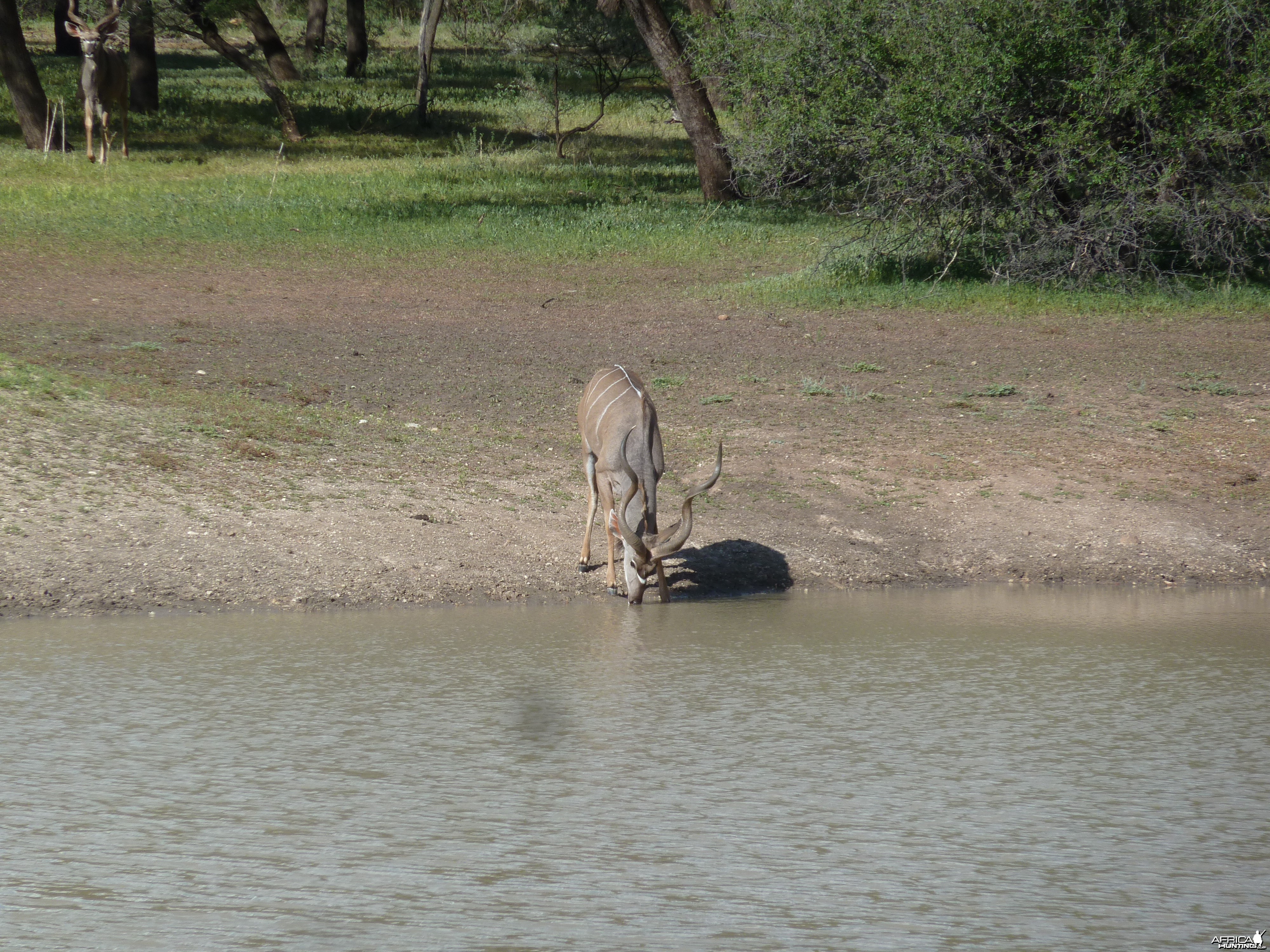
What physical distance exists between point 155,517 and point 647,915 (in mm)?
5674

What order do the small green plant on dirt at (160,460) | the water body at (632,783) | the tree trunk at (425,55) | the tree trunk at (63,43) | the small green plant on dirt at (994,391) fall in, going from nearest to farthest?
the water body at (632,783), the small green plant on dirt at (160,460), the small green plant on dirt at (994,391), the tree trunk at (425,55), the tree trunk at (63,43)

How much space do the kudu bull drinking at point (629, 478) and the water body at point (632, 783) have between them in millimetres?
488

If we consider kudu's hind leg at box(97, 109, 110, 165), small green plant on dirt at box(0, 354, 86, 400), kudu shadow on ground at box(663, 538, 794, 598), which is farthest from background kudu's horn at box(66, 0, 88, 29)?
kudu shadow on ground at box(663, 538, 794, 598)

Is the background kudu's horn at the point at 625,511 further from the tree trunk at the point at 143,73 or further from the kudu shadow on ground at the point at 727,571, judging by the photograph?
the tree trunk at the point at 143,73

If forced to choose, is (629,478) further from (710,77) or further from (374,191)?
(374,191)

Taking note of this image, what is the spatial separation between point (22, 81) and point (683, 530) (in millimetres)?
20415

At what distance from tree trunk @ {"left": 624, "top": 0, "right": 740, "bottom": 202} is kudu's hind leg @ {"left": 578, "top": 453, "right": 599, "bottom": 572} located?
13847mm

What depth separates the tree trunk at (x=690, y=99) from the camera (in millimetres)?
22984

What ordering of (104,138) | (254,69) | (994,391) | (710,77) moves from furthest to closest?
(254,69)
(104,138)
(710,77)
(994,391)

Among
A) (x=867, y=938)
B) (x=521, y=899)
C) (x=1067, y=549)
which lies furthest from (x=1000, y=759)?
(x=1067, y=549)

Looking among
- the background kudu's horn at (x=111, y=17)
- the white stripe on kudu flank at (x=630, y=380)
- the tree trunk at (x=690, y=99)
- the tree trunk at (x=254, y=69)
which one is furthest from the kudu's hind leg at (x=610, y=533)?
the tree trunk at (x=254, y=69)

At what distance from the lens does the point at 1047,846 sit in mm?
4785

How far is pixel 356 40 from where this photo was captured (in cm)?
4003

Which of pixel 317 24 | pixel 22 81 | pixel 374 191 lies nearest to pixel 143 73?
Result: pixel 22 81
